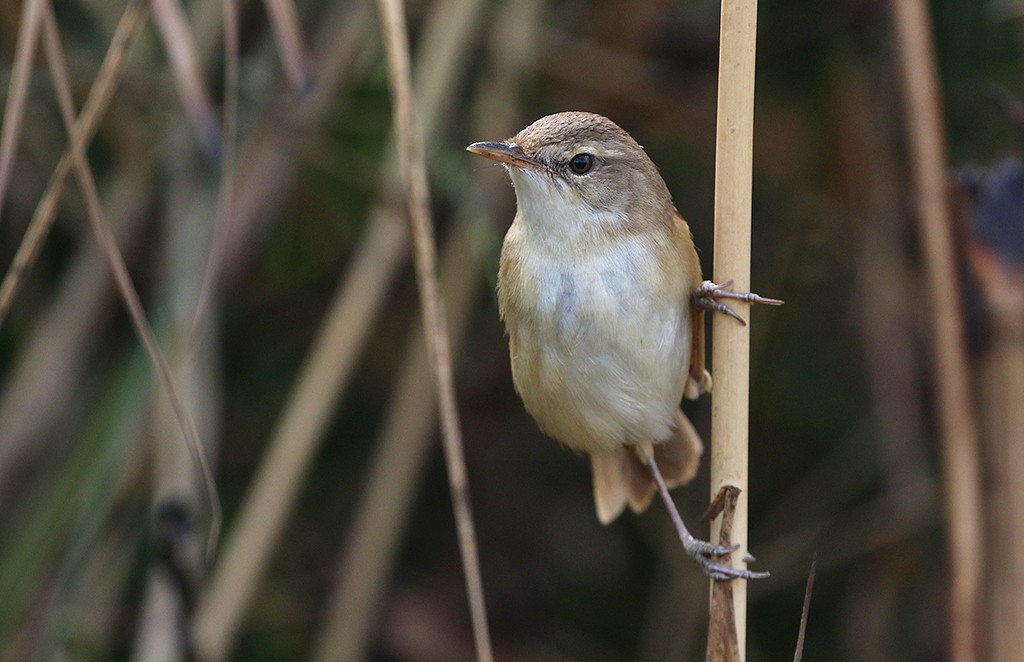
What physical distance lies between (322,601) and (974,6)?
292cm

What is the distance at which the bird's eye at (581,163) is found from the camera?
7.68 feet

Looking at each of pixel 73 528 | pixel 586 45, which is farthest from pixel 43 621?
pixel 586 45

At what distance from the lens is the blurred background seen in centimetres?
320

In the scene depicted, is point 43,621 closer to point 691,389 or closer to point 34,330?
point 34,330

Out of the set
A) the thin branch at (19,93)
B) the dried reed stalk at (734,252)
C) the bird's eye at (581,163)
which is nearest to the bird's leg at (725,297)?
the dried reed stalk at (734,252)

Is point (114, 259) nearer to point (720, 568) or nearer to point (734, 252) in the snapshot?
point (734, 252)

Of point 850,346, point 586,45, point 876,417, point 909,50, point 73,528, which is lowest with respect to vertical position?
point 73,528

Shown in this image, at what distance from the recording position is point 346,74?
3.51 metres

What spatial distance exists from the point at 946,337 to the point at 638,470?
765mm

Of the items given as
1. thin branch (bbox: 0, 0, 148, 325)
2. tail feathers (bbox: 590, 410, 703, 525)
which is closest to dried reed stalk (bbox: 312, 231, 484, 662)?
tail feathers (bbox: 590, 410, 703, 525)

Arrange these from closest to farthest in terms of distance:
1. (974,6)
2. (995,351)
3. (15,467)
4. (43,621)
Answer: (995,351)
(43,621)
(15,467)
(974,6)

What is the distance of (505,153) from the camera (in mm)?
2250

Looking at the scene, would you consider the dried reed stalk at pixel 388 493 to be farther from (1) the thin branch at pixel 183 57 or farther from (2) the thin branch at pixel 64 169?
(2) the thin branch at pixel 64 169

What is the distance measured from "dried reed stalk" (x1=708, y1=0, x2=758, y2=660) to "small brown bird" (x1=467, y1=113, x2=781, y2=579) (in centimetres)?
26
